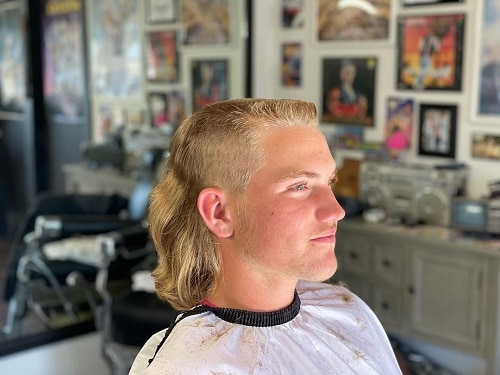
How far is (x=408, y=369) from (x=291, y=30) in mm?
1756

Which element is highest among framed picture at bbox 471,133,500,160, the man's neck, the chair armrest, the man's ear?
the man's ear

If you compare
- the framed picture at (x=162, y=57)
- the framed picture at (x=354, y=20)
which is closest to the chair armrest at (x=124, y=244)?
the framed picture at (x=162, y=57)

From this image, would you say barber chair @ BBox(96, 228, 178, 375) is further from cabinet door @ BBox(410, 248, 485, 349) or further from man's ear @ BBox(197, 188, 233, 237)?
man's ear @ BBox(197, 188, 233, 237)

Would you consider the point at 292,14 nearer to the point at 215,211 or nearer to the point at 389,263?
the point at 389,263

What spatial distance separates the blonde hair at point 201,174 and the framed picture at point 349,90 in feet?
7.19

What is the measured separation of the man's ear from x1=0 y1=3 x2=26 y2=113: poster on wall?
1976 millimetres

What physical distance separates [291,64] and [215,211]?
258 centimetres

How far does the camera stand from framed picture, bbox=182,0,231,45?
3.41 metres

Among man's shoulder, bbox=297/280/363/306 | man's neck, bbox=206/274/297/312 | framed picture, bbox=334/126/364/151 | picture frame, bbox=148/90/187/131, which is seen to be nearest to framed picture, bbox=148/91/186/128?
picture frame, bbox=148/90/187/131

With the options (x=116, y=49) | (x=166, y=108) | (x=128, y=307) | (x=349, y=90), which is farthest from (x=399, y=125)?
(x=128, y=307)

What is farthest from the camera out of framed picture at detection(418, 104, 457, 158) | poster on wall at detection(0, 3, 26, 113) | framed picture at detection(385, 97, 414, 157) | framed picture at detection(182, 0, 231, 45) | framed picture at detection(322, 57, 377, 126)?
framed picture at detection(182, 0, 231, 45)

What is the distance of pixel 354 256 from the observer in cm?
304

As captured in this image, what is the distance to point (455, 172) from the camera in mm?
2908

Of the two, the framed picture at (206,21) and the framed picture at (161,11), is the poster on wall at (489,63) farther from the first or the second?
the framed picture at (161,11)
